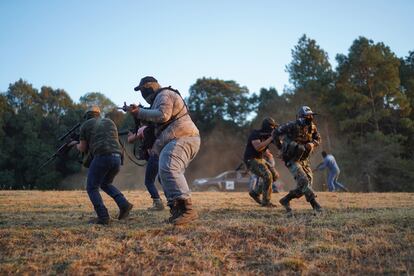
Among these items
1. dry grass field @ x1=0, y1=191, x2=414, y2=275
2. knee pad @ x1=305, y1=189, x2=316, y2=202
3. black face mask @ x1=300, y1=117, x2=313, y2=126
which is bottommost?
dry grass field @ x1=0, y1=191, x2=414, y2=275

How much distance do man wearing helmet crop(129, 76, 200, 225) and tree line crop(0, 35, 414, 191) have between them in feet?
82.2

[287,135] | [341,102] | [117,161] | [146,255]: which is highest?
[341,102]

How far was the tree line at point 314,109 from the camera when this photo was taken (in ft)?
111

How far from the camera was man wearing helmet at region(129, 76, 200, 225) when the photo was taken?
6027mm

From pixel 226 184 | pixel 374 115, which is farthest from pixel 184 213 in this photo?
pixel 374 115

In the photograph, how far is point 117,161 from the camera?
23.1ft

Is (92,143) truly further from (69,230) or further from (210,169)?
(210,169)

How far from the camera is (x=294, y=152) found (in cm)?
816

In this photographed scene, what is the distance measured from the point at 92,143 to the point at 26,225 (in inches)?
60.6

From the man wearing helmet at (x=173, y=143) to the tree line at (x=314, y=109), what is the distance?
25.1 meters

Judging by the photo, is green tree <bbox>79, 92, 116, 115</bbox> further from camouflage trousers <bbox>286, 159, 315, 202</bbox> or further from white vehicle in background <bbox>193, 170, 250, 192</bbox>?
camouflage trousers <bbox>286, 159, 315, 202</bbox>

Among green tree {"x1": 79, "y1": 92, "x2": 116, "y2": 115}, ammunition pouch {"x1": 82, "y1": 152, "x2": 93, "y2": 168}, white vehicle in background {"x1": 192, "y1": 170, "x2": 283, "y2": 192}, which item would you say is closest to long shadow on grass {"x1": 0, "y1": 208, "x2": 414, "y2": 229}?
ammunition pouch {"x1": 82, "y1": 152, "x2": 93, "y2": 168}

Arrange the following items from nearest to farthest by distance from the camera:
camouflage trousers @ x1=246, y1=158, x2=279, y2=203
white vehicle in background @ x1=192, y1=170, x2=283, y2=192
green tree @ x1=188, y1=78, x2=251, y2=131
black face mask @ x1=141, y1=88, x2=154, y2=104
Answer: black face mask @ x1=141, y1=88, x2=154, y2=104
camouflage trousers @ x1=246, y1=158, x2=279, y2=203
white vehicle in background @ x1=192, y1=170, x2=283, y2=192
green tree @ x1=188, y1=78, x2=251, y2=131

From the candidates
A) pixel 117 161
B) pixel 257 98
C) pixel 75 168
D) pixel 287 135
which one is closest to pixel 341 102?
pixel 257 98
